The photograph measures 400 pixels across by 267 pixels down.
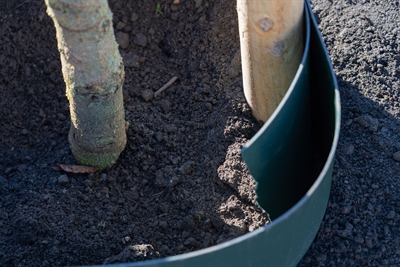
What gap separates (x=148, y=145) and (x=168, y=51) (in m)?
0.67

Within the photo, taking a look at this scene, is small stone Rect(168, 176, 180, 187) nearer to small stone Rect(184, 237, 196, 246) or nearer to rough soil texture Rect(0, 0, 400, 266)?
rough soil texture Rect(0, 0, 400, 266)

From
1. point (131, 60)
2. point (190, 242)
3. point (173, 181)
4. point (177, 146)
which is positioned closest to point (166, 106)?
point (177, 146)

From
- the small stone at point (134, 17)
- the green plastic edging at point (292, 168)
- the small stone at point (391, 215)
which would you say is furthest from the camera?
the small stone at point (134, 17)

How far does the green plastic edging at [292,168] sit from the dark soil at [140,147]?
268mm

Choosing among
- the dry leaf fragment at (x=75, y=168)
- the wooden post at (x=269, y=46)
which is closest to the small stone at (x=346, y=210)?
the wooden post at (x=269, y=46)

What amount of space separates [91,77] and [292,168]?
96 centimetres

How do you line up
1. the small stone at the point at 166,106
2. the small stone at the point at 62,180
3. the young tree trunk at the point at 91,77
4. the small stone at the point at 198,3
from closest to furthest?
the young tree trunk at the point at 91,77
the small stone at the point at 62,180
the small stone at the point at 166,106
the small stone at the point at 198,3

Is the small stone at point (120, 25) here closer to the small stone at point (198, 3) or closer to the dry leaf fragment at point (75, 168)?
the small stone at point (198, 3)

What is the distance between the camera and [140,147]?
2.89 m

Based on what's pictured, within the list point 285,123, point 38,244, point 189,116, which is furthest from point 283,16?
point 38,244

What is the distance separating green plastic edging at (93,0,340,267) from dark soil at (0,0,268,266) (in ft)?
0.88

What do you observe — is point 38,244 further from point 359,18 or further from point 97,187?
point 359,18

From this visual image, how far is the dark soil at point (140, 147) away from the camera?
2559 millimetres

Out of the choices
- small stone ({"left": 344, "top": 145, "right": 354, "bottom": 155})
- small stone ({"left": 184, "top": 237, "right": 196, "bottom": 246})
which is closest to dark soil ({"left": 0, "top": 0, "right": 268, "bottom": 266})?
small stone ({"left": 184, "top": 237, "right": 196, "bottom": 246})
